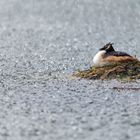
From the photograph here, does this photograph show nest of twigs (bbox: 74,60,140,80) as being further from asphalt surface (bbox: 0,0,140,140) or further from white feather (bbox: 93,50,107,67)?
asphalt surface (bbox: 0,0,140,140)

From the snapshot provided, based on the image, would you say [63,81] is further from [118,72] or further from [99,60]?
[118,72]

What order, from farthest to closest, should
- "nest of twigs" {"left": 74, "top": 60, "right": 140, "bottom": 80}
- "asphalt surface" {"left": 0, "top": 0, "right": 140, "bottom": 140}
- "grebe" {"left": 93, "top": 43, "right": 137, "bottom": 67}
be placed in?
"grebe" {"left": 93, "top": 43, "right": 137, "bottom": 67} → "nest of twigs" {"left": 74, "top": 60, "right": 140, "bottom": 80} → "asphalt surface" {"left": 0, "top": 0, "right": 140, "bottom": 140}

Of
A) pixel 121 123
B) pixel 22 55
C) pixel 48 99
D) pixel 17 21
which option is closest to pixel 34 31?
pixel 17 21

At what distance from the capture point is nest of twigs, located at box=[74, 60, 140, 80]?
37.3 ft

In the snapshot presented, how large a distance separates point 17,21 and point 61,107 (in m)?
13.7

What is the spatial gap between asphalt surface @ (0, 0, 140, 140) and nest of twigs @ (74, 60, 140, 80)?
0.20 metres

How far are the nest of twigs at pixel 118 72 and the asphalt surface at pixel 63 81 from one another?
0.20 meters

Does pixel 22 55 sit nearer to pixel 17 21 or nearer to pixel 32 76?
pixel 32 76

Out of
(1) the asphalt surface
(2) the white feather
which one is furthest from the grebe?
(1) the asphalt surface

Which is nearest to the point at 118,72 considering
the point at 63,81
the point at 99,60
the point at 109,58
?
the point at 109,58

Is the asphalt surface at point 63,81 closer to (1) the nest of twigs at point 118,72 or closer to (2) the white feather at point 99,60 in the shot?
(1) the nest of twigs at point 118,72

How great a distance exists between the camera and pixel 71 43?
17.5 meters

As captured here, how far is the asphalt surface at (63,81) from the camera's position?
27.0 ft

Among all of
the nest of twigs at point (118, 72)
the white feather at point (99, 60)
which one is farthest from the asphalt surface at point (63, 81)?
the white feather at point (99, 60)
